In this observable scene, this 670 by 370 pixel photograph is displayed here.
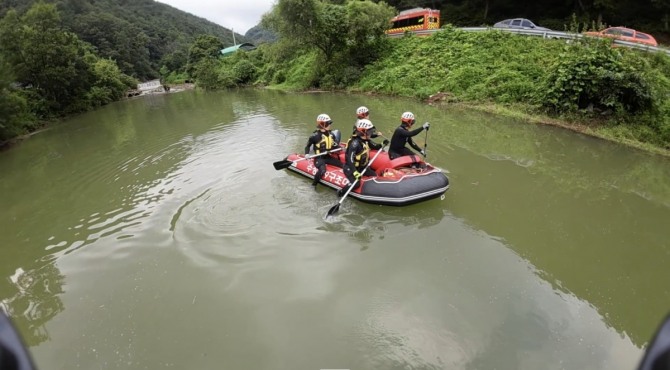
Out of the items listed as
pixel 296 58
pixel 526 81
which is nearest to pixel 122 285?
pixel 526 81

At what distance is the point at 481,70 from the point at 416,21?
990 centimetres

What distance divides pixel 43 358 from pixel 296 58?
30192mm

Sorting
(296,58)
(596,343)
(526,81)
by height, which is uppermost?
(296,58)

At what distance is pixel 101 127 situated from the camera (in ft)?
67.7

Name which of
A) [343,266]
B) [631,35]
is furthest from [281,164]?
[631,35]

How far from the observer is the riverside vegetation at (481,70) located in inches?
460

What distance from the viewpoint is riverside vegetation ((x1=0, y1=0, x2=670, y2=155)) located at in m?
11.7

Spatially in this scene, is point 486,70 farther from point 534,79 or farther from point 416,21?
point 416,21

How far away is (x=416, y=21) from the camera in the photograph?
25797 mm

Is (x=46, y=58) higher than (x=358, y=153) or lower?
higher

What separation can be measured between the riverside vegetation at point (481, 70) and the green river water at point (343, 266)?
6.18 ft

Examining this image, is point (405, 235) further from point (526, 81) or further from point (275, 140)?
point (526, 81)

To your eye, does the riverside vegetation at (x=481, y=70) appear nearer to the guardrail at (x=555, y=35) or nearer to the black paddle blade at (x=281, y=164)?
the guardrail at (x=555, y=35)

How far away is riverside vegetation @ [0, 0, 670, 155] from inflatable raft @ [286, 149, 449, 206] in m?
6.91
